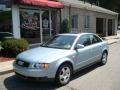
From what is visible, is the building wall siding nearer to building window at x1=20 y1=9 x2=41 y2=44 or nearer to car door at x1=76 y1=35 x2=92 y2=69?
building window at x1=20 y1=9 x2=41 y2=44

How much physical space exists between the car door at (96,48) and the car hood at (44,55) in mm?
1739

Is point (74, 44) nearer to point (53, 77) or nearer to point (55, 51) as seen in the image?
point (55, 51)

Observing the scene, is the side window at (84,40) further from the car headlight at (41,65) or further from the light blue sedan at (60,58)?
the car headlight at (41,65)

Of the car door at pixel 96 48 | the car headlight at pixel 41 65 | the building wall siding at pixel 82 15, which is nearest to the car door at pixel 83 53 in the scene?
the car door at pixel 96 48

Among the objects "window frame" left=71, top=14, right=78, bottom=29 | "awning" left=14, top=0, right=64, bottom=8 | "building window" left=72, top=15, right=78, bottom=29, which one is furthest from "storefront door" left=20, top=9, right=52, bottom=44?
"building window" left=72, top=15, right=78, bottom=29

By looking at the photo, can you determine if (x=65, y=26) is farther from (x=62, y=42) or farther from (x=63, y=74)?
(x=63, y=74)

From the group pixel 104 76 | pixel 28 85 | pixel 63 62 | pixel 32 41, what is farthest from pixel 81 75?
pixel 32 41

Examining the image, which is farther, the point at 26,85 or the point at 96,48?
the point at 96,48

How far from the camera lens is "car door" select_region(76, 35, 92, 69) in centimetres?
804

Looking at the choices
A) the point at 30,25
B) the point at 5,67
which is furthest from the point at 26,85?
the point at 30,25

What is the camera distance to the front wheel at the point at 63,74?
7.03m

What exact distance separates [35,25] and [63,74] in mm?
9144

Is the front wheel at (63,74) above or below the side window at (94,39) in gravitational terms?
below

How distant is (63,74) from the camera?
7242mm
